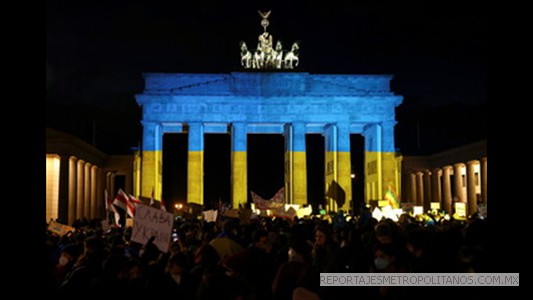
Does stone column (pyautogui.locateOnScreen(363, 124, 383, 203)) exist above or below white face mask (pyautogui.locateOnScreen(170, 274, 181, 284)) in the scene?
above

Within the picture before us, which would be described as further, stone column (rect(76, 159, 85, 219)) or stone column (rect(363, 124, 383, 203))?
stone column (rect(363, 124, 383, 203))

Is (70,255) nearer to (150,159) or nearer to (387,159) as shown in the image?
(150,159)

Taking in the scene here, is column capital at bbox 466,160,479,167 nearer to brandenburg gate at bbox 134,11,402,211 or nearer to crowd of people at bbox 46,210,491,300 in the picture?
brandenburg gate at bbox 134,11,402,211

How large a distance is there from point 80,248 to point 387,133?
67.2 metres

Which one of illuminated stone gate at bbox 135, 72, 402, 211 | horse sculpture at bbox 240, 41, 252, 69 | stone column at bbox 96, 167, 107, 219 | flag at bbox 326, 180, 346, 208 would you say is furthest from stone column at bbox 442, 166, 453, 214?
flag at bbox 326, 180, 346, 208

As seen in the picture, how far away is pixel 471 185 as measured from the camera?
72.1 meters

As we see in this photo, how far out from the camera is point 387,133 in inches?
3061

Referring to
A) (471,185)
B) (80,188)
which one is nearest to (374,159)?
(471,185)

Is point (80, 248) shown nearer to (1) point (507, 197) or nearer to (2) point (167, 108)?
(1) point (507, 197)

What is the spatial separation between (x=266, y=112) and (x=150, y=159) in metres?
14.1

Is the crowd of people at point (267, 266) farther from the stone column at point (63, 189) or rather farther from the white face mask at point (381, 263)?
the stone column at point (63, 189)

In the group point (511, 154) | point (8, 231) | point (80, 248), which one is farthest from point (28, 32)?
point (80, 248)

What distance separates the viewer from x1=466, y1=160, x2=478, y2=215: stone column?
7112 centimetres

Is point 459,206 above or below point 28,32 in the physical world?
below
